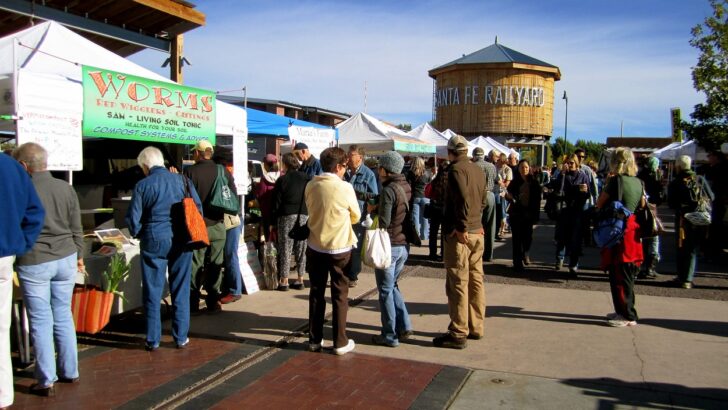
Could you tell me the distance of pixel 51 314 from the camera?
13.4ft

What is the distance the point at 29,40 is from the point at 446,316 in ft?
18.0

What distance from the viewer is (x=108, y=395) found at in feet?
13.8

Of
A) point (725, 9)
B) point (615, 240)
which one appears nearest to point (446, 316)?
point (615, 240)

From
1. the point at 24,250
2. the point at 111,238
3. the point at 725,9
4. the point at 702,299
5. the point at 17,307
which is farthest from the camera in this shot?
the point at 725,9

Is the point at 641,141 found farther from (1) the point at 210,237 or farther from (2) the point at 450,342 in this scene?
(1) the point at 210,237

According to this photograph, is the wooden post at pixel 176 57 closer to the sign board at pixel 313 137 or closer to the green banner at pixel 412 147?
the sign board at pixel 313 137

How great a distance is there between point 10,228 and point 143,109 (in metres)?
3.09

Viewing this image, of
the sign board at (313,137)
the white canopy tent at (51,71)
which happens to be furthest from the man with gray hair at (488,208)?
the white canopy tent at (51,71)

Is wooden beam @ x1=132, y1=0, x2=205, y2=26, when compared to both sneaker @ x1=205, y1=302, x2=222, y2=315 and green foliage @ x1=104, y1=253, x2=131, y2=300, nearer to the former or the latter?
sneaker @ x1=205, y1=302, x2=222, y2=315

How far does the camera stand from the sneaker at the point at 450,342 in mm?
5293

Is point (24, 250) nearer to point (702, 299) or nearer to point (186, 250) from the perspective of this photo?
point (186, 250)

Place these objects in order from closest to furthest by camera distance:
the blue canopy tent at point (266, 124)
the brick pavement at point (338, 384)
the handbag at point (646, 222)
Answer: the brick pavement at point (338, 384) → the handbag at point (646, 222) → the blue canopy tent at point (266, 124)

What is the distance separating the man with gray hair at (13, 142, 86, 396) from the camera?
3992 mm

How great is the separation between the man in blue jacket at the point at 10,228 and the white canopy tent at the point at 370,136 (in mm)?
10400
